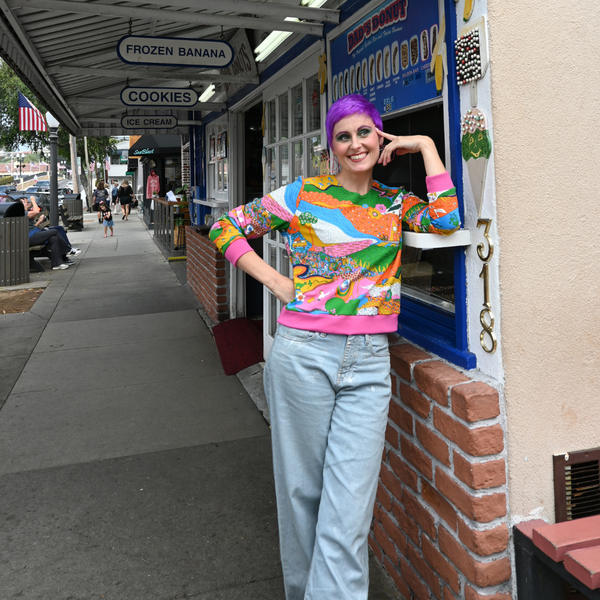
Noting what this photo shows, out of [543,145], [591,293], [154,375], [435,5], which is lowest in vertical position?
[154,375]

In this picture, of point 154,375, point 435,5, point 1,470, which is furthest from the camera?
point 154,375

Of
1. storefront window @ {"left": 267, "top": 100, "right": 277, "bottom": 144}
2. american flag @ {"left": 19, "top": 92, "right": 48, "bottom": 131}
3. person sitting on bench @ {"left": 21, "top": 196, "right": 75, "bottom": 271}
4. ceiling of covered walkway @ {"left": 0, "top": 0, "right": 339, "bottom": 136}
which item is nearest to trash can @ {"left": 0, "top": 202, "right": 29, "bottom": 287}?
person sitting on bench @ {"left": 21, "top": 196, "right": 75, "bottom": 271}

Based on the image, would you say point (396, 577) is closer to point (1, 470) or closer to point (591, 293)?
point (591, 293)

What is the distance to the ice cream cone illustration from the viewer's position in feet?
6.57

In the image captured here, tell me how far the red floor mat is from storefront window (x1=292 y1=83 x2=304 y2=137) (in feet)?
7.21

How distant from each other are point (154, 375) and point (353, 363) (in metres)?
3.80

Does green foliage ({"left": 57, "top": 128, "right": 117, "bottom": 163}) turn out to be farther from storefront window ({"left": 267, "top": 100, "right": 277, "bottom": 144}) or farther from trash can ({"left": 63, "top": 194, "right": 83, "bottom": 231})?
storefront window ({"left": 267, "top": 100, "right": 277, "bottom": 144})

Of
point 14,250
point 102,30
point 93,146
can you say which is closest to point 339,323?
point 102,30

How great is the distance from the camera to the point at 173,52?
4281mm

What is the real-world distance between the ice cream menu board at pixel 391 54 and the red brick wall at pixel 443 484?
1105mm

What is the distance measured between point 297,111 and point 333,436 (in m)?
3.01

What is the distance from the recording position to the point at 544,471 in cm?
213

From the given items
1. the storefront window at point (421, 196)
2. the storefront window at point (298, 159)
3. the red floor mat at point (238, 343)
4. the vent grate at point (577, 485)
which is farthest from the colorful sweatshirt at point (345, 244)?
the red floor mat at point (238, 343)

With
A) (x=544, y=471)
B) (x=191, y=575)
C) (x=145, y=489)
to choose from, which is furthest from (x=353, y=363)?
(x=145, y=489)
